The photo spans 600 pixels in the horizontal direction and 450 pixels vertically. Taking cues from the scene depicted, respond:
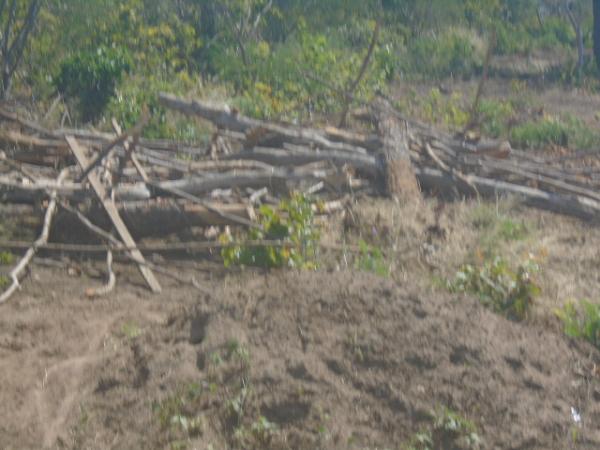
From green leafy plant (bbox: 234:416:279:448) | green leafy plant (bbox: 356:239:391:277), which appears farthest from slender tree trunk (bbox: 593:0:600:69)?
green leafy plant (bbox: 234:416:279:448)

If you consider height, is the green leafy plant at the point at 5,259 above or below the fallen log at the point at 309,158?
below

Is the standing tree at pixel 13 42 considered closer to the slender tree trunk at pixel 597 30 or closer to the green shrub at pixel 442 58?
the green shrub at pixel 442 58

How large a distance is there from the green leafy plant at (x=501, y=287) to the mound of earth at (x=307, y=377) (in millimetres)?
388

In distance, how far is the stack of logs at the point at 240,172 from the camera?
7.22 meters

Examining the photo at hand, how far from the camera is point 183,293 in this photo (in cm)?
630

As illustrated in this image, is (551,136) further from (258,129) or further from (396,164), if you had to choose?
(258,129)

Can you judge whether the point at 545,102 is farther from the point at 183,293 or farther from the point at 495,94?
the point at 183,293

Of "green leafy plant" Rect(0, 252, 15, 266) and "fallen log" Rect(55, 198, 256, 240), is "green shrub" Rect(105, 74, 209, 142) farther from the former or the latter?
"green leafy plant" Rect(0, 252, 15, 266)

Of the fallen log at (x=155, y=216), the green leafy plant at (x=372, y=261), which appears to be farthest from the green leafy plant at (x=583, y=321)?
the fallen log at (x=155, y=216)

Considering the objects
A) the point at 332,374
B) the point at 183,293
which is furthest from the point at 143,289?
the point at 332,374

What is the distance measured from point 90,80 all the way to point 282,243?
247 inches

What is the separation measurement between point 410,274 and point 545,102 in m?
8.91

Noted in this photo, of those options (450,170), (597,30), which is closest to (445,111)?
(450,170)

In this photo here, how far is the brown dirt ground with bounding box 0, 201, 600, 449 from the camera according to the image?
4.22 m
